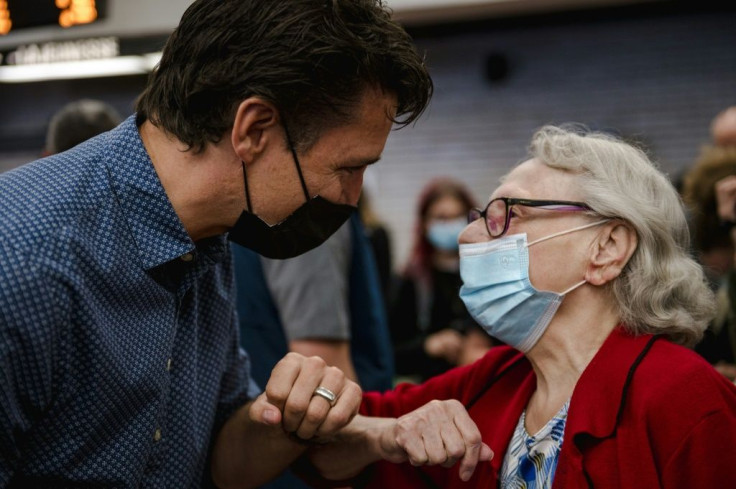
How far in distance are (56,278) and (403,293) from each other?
3368mm

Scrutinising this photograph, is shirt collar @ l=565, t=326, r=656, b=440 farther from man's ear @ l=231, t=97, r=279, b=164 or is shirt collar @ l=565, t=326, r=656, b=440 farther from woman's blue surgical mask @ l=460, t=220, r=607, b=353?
man's ear @ l=231, t=97, r=279, b=164

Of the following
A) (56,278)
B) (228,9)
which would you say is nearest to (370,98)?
(228,9)

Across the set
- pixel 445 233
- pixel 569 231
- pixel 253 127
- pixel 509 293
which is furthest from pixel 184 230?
pixel 445 233

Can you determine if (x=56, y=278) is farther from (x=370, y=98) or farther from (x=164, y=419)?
(x=370, y=98)

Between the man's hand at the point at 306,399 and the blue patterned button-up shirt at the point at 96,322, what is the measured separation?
237mm

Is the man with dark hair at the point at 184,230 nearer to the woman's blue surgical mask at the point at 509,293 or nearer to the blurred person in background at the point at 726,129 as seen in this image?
the woman's blue surgical mask at the point at 509,293

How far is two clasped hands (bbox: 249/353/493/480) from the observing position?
1.81 m

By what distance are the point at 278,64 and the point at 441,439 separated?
936 millimetres

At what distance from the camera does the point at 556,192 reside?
212 cm

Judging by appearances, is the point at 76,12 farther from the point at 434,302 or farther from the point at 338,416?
the point at 338,416

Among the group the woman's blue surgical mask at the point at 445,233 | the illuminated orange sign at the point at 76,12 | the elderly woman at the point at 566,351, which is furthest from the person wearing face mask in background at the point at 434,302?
the illuminated orange sign at the point at 76,12

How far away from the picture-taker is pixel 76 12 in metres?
5.95

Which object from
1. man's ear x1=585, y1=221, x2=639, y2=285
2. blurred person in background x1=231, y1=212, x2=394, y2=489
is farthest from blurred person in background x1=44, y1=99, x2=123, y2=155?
man's ear x1=585, y1=221, x2=639, y2=285

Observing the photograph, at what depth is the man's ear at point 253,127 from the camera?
1767 millimetres
